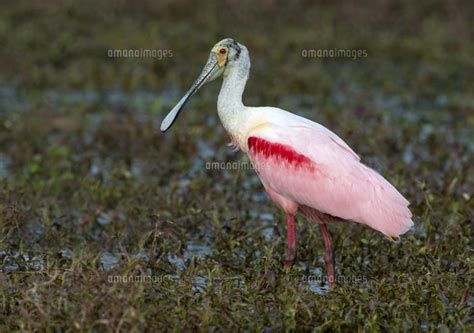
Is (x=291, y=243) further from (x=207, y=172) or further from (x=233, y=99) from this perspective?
(x=207, y=172)

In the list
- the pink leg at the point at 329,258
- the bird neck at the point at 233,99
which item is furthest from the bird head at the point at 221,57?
the pink leg at the point at 329,258

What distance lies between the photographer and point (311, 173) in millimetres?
6512

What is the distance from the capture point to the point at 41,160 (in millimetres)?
9367

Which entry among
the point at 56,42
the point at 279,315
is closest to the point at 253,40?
the point at 56,42

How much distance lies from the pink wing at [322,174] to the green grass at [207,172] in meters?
0.44

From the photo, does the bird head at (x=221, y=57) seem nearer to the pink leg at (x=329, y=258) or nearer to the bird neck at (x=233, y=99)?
the bird neck at (x=233, y=99)

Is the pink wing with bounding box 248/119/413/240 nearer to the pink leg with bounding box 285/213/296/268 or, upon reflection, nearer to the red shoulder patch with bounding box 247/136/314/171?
the red shoulder patch with bounding box 247/136/314/171

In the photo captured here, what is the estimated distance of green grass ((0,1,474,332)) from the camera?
17.8ft

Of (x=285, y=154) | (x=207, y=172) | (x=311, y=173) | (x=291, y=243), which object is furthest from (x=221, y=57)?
(x=207, y=172)

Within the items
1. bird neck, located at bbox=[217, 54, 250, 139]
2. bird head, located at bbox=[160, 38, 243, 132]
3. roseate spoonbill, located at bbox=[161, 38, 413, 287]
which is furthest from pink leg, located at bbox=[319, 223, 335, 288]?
bird head, located at bbox=[160, 38, 243, 132]

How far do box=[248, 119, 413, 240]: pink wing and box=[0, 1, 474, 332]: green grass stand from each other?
0.44m

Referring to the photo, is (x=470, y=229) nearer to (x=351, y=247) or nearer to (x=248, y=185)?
(x=351, y=247)

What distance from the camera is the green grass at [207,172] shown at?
5.42 meters

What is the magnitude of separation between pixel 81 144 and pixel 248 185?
1.91 metres
